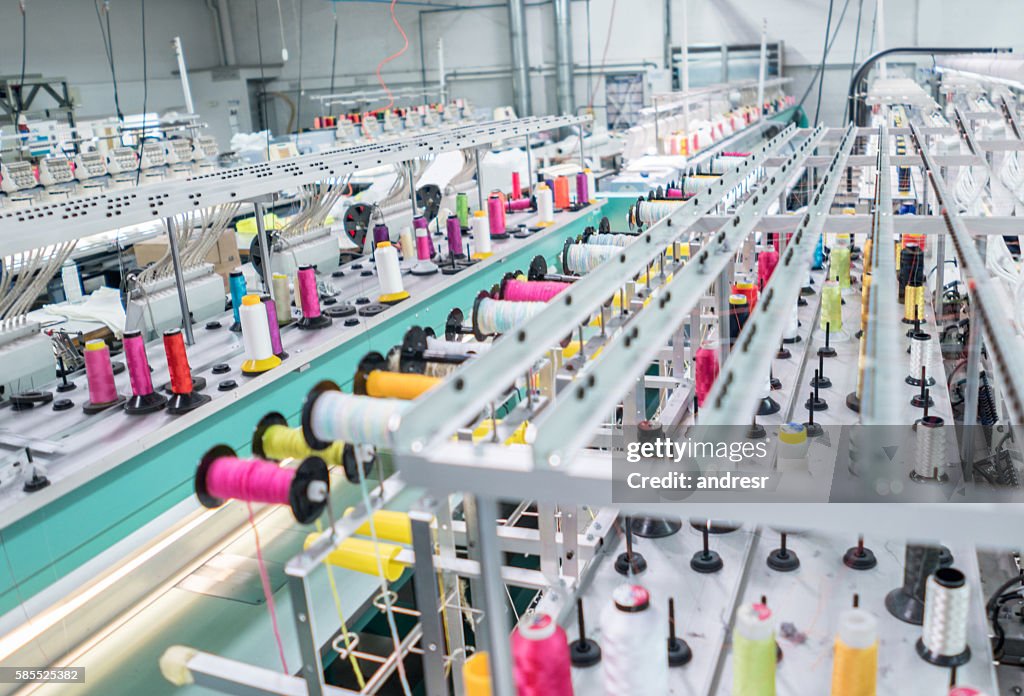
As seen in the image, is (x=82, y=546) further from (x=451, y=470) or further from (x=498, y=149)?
(x=498, y=149)

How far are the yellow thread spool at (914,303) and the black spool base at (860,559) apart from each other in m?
1.57

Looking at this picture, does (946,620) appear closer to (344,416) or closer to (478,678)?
(478,678)

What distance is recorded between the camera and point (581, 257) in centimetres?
318

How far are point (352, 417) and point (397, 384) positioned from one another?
0.30 meters

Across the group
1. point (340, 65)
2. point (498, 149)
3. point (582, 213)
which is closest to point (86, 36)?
point (340, 65)

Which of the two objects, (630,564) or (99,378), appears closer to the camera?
(630,564)

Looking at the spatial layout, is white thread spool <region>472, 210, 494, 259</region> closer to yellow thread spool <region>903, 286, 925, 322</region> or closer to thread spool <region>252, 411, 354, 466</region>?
yellow thread spool <region>903, 286, 925, 322</region>

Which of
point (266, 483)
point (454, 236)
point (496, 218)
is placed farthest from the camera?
point (496, 218)

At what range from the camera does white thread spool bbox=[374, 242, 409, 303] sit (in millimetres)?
3965

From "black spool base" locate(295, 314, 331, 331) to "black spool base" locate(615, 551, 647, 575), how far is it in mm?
2086

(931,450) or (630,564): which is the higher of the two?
(931,450)

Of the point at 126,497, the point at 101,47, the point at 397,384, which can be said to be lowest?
the point at 126,497

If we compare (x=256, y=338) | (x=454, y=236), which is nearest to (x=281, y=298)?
(x=256, y=338)

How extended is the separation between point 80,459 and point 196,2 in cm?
1401
